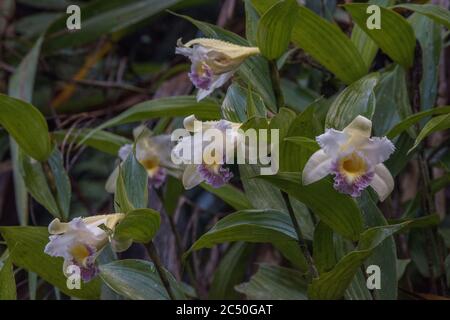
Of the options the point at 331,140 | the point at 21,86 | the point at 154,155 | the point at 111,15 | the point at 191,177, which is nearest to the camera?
the point at 331,140

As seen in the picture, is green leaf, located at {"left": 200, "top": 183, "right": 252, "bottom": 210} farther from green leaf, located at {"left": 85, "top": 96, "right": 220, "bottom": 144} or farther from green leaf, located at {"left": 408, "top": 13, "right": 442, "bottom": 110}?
green leaf, located at {"left": 408, "top": 13, "right": 442, "bottom": 110}

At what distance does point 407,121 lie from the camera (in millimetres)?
915

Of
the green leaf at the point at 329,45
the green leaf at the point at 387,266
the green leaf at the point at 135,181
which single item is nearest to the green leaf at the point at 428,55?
the green leaf at the point at 329,45

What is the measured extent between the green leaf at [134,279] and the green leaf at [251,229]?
86 mm

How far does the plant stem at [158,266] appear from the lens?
0.88 m

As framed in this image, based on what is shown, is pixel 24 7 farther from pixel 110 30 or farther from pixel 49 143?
pixel 49 143

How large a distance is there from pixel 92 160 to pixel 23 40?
33 cm

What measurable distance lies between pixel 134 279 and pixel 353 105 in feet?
1.10

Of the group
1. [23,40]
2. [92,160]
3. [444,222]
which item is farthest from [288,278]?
[23,40]

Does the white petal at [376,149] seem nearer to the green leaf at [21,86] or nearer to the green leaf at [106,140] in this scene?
the green leaf at [106,140]

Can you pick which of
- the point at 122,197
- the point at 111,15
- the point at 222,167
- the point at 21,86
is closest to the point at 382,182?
the point at 222,167

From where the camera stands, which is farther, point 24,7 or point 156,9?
point 24,7

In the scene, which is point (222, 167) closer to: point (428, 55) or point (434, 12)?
point (434, 12)

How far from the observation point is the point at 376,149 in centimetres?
78
